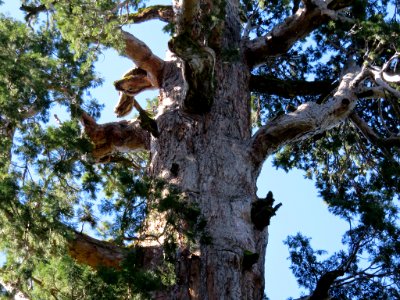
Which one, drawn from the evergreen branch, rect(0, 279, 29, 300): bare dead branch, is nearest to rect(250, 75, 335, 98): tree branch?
the evergreen branch

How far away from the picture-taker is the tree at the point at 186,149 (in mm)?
5922

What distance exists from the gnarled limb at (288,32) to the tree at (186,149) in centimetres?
2

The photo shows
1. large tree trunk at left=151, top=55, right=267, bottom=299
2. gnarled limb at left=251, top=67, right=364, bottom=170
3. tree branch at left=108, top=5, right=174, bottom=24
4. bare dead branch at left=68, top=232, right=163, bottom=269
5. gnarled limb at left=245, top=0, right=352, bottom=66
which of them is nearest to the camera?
large tree trunk at left=151, top=55, right=267, bottom=299

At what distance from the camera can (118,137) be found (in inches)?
336

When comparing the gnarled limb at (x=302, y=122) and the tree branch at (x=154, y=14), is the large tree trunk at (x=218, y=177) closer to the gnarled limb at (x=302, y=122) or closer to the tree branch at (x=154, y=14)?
the gnarled limb at (x=302, y=122)

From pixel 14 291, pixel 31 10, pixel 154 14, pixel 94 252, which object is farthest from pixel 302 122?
pixel 31 10

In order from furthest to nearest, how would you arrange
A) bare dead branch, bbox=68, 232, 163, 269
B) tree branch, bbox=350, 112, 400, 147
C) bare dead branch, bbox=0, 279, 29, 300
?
tree branch, bbox=350, 112, 400, 147, bare dead branch, bbox=68, 232, 163, 269, bare dead branch, bbox=0, 279, 29, 300

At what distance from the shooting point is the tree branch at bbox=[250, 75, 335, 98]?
30.8 ft

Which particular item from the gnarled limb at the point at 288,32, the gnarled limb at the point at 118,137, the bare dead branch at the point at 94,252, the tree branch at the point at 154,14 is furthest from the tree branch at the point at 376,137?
the bare dead branch at the point at 94,252

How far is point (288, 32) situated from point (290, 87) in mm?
859

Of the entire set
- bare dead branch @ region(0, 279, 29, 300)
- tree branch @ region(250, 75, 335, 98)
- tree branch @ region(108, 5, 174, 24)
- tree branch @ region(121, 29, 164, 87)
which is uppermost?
tree branch @ region(108, 5, 174, 24)

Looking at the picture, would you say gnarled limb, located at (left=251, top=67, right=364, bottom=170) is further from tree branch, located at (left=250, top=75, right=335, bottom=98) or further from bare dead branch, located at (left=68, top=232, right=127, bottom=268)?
bare dead branch, located at (left=68, top=232, right=127, bottom=268)

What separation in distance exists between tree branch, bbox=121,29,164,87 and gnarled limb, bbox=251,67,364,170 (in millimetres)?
1828

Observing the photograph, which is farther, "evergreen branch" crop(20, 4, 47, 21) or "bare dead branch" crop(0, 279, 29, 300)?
"evergreen branch" crop(20, 4, 47, 21)
